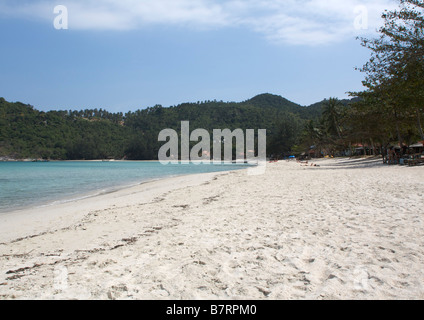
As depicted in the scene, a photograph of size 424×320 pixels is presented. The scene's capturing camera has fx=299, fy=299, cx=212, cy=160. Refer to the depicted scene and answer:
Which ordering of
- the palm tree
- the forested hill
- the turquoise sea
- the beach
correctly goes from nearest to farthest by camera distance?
the beach, the turquoise sea, the palm tree, the forested hill

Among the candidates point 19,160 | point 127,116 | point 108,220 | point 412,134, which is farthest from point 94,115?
point 108,220

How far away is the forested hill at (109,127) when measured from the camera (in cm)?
11612

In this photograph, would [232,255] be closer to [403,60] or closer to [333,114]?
[403,60]

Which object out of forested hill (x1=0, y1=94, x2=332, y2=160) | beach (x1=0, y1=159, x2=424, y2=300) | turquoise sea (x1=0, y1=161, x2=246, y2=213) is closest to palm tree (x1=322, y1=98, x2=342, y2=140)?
turquoise sea (x1=0, y1=161, x2=246, y2=213)

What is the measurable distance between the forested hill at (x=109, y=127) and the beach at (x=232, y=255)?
3569 inches

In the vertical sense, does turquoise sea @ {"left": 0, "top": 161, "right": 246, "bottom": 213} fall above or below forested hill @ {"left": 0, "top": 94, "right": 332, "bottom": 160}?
below

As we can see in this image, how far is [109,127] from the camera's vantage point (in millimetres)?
154625

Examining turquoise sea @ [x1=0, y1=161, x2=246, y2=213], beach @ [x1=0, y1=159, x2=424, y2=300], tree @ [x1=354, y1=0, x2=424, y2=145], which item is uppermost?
tree @ [x1=354, y1=0, x2=424, y2=145]

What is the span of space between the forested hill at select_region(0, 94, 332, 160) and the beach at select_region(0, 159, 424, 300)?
90652 mm

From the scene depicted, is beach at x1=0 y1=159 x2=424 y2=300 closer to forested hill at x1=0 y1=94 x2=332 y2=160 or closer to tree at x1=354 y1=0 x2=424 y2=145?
tree at x1=354 y1=0 x2=424 y2=145

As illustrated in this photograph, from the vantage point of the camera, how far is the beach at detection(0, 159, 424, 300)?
273 centimetres

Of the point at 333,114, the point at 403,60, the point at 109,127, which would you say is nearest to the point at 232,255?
the point at 403,60

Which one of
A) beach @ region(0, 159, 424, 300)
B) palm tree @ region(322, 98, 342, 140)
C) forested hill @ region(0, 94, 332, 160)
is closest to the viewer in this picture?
beach @ region(0, 159, 424, 300)
